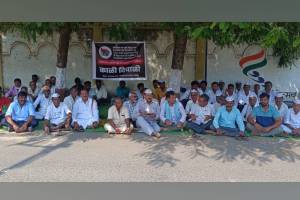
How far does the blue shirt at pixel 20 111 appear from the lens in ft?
26.4

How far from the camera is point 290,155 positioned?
21.4 feet

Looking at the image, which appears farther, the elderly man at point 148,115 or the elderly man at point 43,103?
the elderly man at point 43,103

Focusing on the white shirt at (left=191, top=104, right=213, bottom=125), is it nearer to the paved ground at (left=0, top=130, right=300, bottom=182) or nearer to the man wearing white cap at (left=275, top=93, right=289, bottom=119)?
the paved ground at (left=0, top=130, right=300, bottom=182)

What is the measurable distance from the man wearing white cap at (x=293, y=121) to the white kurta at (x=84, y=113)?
3.96 meters

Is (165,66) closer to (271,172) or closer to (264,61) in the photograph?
(264,61)

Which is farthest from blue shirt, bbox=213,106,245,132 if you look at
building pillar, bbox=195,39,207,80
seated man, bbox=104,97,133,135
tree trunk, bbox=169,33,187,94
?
building pillar, bbox=195,39,207,80

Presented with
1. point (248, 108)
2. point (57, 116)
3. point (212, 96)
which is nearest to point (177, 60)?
point (212, 96)

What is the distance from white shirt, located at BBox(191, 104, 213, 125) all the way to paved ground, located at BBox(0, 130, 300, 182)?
58 cm

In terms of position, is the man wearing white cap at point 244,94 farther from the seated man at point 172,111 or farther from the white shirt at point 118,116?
the white shirt at point 118,116

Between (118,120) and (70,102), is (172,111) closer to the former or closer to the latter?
(118,120)

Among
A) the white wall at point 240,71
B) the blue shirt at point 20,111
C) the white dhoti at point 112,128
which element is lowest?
the white dhoti at point 112,128

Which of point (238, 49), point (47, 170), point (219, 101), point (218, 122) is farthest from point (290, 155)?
point (238, 49)

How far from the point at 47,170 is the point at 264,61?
29.2ft

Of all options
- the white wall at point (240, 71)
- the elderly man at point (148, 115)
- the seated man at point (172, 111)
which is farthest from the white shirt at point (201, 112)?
the white wall at point (240, 71)
